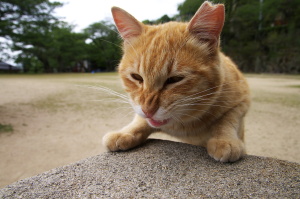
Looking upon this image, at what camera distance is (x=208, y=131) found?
1067mm

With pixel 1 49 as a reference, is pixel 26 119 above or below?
below

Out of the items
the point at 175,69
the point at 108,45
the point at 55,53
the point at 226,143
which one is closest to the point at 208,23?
the point at 175,69

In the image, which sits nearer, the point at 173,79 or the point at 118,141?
the point at 173,79

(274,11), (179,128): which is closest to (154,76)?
(179,128)

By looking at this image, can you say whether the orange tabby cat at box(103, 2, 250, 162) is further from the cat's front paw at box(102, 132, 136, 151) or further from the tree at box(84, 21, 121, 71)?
the tree at box(84, 21, 121, 71)

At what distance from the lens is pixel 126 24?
1.06m

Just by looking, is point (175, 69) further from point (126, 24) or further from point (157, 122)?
point (126, 24)

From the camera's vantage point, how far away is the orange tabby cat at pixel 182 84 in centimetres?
83

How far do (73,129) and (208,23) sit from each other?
3094mm

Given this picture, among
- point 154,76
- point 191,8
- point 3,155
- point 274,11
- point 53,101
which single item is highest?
point 274,11

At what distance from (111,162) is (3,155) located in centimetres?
231

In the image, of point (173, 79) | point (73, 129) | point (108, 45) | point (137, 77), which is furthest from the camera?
point (73, 129)

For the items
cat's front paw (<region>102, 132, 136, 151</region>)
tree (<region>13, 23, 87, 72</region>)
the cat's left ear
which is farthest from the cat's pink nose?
tree (<region>13, 23, 87, 72</region>)

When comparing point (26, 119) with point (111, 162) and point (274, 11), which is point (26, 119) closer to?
point (111, 162)
